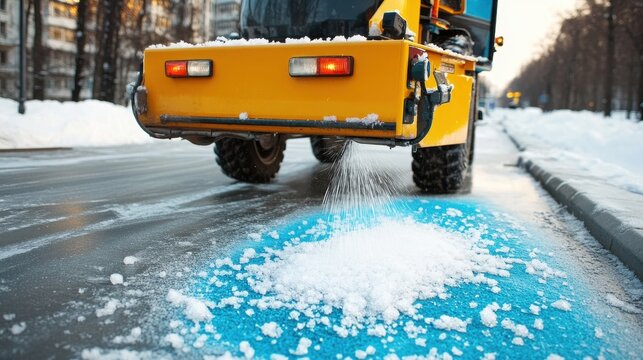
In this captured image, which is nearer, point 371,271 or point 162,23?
point 371,271

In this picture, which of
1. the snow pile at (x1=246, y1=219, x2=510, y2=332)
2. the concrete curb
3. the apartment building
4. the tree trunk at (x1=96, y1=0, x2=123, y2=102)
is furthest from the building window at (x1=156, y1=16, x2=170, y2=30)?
the snow pile at (x1=246, y1=219, x2=510, y2=332)

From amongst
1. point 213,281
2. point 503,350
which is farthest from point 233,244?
point 503,350

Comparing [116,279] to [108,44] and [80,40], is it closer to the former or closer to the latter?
[80,40]

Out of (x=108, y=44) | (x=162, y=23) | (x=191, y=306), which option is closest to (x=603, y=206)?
(x=191, y=306)

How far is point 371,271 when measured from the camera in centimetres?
303

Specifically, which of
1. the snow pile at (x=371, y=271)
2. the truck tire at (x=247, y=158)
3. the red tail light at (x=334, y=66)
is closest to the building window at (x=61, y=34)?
the truck tire at (x=247, y=158)

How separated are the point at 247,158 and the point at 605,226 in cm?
378

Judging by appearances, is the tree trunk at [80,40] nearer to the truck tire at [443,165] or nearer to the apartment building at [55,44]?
the truck tire at [443,165]

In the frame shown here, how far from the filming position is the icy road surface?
2230 mm

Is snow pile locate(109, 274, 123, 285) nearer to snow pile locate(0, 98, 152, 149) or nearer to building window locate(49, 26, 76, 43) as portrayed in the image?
snow pile locate(0, 98, 152, 149)

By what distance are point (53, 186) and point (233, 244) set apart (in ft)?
10.2

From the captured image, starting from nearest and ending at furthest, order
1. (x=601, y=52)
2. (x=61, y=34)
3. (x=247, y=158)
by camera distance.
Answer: (x=247, y=158) < (x=601, y=52) < (x=61, y=34)

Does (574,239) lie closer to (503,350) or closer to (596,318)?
(596,318)

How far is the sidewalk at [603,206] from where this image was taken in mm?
3477
